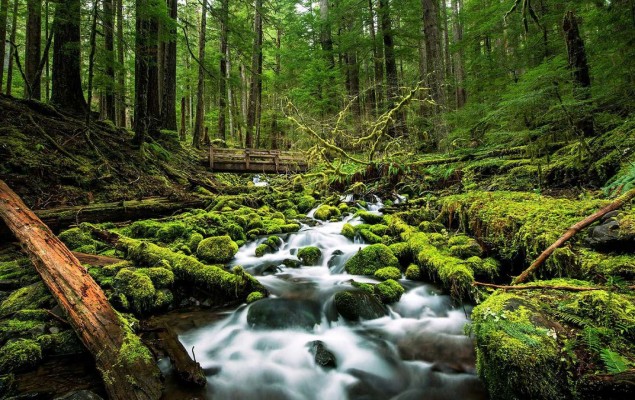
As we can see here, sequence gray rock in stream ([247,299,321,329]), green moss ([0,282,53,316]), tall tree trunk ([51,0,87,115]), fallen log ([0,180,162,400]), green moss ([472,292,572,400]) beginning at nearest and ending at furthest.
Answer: green moss ([472,292,572,400]) → fallen log ([0,180,162,400]) → green moss ([0,282,53,316]) → gray rock in stream ([247,299,321,329]) → tall tree trunk ([51,0,87,115])

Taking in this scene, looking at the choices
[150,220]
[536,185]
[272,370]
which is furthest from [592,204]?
[150,220]

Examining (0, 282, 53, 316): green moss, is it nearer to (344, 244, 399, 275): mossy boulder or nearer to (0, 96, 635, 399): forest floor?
(0, 96, 635, 399): forest floor

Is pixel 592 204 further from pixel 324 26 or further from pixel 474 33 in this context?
pixel 324 26

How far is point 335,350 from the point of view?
3.92 m

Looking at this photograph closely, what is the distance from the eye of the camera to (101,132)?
945 cm

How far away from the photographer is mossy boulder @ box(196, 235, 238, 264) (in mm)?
5848

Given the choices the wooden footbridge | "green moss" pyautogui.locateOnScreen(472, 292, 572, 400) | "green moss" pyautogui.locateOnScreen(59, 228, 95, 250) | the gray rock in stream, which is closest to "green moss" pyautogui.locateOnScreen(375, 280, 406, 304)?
the gray rock in stream

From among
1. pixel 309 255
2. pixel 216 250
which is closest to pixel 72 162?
pixel 216 250

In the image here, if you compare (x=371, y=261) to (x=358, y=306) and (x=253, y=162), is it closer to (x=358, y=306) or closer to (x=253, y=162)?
(x=358, y=306)

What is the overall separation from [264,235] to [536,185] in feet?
18.0

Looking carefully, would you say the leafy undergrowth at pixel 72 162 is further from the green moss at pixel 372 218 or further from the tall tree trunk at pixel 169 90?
the green moss at pixel 372 218

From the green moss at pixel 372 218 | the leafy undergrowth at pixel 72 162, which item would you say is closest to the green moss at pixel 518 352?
the green moss at pixel 372 218

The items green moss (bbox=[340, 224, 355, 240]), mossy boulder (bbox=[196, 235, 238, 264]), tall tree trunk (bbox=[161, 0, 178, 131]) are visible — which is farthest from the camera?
tall tree trunk (bbox=[161, 0, 178, 131])

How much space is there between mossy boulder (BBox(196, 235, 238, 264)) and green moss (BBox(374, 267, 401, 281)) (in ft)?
8.84
